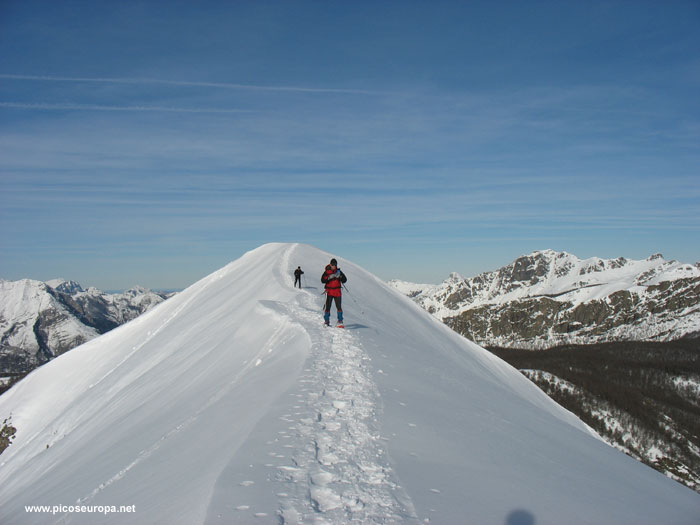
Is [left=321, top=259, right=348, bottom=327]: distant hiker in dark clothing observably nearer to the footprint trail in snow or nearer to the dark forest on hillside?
the footprint trail in snow

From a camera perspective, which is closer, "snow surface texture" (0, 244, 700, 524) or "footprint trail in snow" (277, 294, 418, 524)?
"footprint trail in snow" (277, 294, 418, 524)

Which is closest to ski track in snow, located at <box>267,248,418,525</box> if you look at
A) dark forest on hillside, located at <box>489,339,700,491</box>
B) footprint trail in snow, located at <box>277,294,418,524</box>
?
footprint trail in snow, located at <box>277,294,418,524</box>

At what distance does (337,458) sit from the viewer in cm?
740

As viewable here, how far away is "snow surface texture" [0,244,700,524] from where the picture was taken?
6.39 meters

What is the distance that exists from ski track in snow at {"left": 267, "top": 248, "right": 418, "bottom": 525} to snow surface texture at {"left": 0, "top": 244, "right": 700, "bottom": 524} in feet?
0.10

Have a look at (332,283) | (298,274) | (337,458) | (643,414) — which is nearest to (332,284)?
(332,283)

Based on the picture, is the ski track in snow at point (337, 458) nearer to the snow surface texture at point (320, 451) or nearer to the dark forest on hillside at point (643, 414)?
the snow surface texture at point (320, 451)

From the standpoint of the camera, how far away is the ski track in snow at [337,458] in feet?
19.4

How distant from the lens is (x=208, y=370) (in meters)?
17.6

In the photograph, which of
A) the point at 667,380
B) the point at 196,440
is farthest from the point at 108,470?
the point at 667,380

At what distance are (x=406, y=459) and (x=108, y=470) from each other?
7.46m

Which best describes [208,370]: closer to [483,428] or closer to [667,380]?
[483,428]

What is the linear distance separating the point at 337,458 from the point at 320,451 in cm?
37

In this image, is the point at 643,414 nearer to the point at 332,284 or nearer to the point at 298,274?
the point at 298,274
